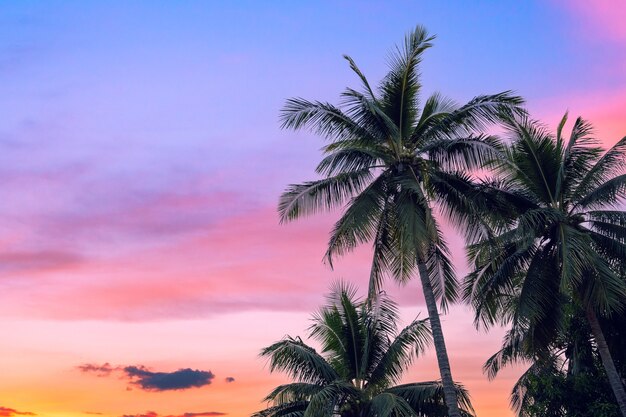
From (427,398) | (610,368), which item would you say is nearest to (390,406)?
(427,398)

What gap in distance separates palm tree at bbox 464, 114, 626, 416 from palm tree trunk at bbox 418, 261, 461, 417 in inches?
104

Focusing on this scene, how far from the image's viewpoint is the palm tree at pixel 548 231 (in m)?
27.4

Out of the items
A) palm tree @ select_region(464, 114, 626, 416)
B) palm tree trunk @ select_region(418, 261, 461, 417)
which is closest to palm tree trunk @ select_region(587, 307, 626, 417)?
palm tree @ select_region(464, 114, 626, 416)

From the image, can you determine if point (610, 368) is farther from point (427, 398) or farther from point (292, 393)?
point (292, 393)

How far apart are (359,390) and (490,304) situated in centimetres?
747

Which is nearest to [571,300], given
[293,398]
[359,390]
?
[359,390]

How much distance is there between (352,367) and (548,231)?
11035mm

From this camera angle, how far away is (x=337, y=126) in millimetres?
28312

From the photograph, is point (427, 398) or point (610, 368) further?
point (427, 398)

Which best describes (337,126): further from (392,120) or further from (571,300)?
(571,300)

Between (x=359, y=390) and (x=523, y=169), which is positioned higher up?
(x=523, y=169)

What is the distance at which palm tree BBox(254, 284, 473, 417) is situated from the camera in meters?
31.7

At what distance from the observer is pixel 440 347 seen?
1050 inches

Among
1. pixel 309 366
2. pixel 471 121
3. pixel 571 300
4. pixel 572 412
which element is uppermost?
pixel 471 121
